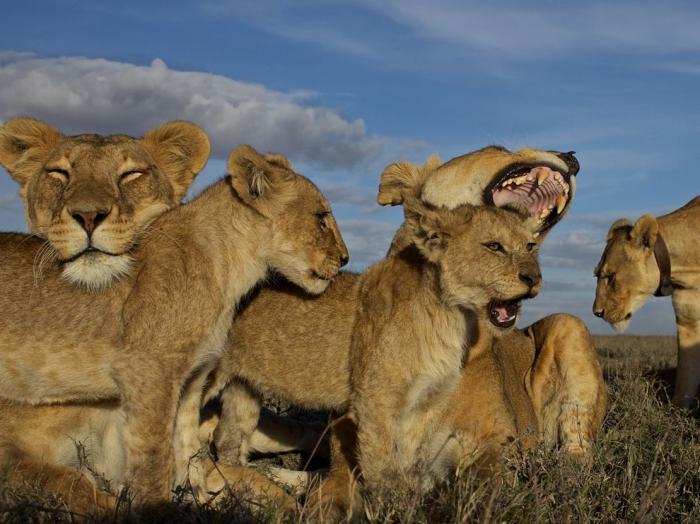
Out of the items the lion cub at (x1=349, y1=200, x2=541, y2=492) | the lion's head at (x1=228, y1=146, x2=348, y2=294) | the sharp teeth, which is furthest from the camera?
the sharp teeth

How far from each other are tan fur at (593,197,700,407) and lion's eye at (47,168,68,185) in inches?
236

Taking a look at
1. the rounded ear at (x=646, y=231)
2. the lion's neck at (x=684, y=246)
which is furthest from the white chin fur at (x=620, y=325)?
the rounded ear at (x=646, y=231)

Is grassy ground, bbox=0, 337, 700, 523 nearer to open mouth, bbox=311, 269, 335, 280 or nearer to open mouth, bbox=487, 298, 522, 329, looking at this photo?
open mouth, bbox=487, 298, 522, 329

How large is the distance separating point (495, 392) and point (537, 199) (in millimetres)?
1248

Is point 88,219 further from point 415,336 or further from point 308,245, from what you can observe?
point 415,336

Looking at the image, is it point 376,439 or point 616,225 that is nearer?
point 376,439

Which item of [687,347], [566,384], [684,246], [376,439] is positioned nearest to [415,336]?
[376,439]

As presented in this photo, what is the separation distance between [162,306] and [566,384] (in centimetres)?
274

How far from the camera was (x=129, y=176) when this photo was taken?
4.31 m

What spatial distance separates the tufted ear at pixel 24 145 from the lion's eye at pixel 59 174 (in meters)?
0.38

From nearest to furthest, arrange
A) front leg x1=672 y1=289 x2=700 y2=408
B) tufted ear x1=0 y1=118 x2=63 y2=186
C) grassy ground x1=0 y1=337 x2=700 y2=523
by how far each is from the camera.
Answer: grassy ground x1=0 y1=337 x2=700 y2=523 → tufted ear x1=0 y1=118 x2=63 y2=186 → front leg x1=672 y1=289 x2=700 y2=408

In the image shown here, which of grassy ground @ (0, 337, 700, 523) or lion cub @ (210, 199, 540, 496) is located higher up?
lion cub @ (210, 199, 540, 496)

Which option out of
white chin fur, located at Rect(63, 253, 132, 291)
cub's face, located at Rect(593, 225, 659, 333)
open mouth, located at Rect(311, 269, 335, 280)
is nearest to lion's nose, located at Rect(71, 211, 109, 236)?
white chin fur, located at Rect(63, 253, 132, 291)

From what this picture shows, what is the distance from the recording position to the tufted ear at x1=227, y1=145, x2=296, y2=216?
436 cm
